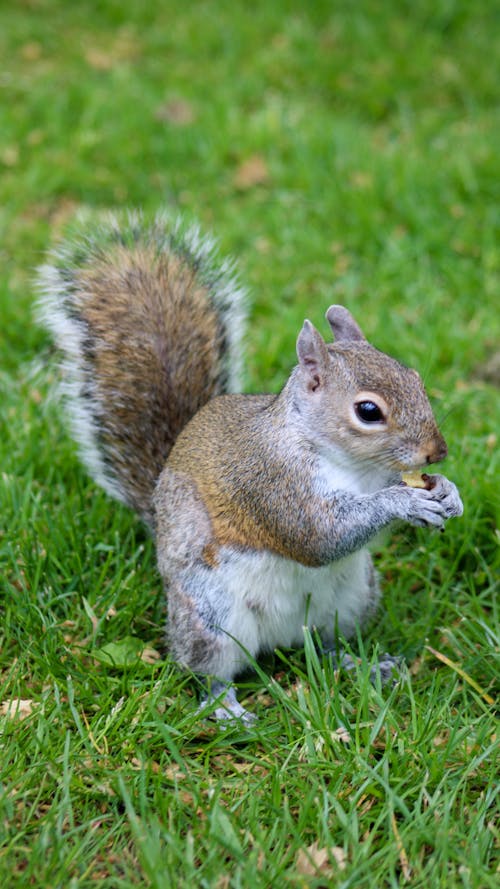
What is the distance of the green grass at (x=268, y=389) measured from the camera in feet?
5.41

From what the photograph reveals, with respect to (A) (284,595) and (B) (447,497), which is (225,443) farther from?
(B) (447,497)

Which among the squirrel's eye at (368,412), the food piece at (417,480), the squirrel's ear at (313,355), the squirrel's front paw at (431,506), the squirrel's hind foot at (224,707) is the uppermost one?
the squirrel's ear at (313,355)

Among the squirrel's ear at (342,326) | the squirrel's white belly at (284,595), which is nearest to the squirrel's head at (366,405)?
the squirrel's ear at (342,326)

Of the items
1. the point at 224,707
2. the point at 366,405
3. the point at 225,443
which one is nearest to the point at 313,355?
the point at 366,405

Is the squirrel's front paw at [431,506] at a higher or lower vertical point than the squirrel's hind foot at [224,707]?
higher

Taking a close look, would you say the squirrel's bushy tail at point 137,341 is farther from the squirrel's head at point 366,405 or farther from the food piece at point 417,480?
the food piece at point 417,480

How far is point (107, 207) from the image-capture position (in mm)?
4086

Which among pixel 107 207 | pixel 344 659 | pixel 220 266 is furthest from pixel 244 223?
pixel 344 659

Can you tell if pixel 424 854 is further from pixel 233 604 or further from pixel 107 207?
pixel 107 207

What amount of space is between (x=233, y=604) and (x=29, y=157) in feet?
9.46

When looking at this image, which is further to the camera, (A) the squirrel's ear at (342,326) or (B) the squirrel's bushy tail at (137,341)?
(B) the squirrel's bushy tail at (137,341)

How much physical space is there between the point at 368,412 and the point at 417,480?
180 millimetres

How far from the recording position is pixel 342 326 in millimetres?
2137

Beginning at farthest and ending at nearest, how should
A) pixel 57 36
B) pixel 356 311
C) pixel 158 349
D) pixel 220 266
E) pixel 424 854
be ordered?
pixel 57 36, pixel 356 311, pixel 220 266, pixel 158 349, pixel 424 854
